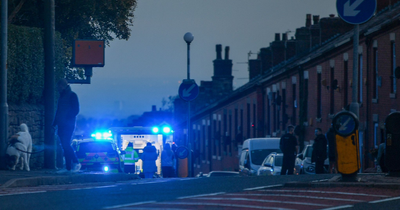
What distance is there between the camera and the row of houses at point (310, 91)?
91.9ft

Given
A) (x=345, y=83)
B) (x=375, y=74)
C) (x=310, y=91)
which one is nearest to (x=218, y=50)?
(x=310, y=91)

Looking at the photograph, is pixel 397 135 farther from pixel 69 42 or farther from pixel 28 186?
pixel 69 42

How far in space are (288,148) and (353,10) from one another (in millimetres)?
7581

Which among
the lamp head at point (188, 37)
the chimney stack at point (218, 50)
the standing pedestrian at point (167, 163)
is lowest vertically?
the standing pedestrian at point (167, 163)

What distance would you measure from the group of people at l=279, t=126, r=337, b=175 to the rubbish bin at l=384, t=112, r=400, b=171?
19.1 feet

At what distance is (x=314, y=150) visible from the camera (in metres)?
21.7

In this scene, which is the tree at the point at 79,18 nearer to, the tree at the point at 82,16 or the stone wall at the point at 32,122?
the tree at the point at 82,16

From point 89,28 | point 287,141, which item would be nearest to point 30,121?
point 287,141

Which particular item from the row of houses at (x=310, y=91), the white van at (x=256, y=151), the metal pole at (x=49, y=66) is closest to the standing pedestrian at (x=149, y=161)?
the white van at (x=256, y=151)

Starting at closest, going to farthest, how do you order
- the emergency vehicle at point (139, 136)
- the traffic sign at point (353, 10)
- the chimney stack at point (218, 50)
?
the traffic sign at point (353, 10), the emergency vehicle at point (139, 136), the chimney stack at point (218, 50)

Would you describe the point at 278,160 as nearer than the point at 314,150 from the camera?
No

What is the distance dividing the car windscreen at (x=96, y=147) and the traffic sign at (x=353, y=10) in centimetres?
1107

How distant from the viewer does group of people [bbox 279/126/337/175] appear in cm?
2072

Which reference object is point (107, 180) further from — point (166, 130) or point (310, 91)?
point (310, 91)
